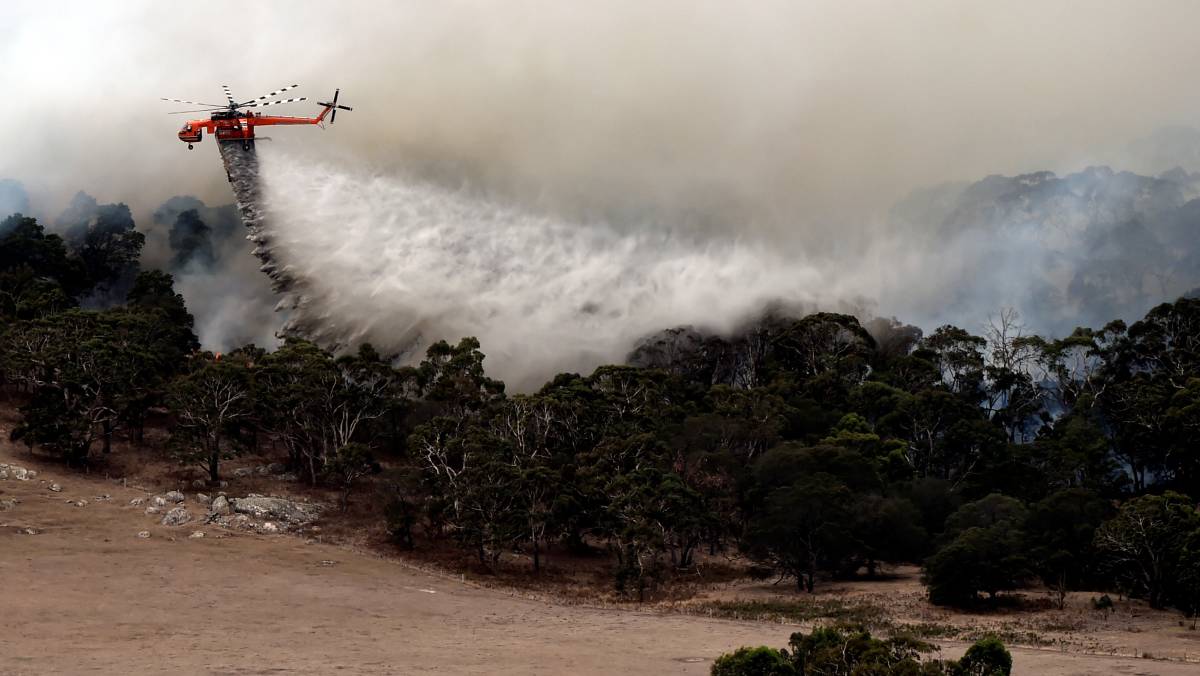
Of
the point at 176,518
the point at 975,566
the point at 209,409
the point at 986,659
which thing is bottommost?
the point at 986,659

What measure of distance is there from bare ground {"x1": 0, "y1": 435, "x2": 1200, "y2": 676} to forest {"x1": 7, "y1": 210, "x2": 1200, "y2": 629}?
14.6 ft

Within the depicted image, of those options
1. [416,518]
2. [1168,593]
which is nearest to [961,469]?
[1168,593]

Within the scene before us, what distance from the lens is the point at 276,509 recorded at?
244ft

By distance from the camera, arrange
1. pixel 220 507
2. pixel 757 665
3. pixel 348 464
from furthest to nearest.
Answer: pixel 348 464, pixel 220 507, pixel 757 665

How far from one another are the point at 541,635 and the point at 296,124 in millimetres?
52620

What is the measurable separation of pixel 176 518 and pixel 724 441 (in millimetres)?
41195

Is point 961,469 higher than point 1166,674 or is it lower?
higher

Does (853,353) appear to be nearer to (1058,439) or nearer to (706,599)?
(1058,439)

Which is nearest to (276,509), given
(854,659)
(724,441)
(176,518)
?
(176,518)

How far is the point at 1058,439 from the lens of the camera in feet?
312

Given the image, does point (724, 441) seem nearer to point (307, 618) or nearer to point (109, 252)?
point (307, 618)

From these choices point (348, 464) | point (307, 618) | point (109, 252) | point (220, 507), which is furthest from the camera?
point (109, 252)

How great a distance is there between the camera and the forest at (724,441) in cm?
6875

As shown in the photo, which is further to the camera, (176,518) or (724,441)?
(724,441)
